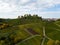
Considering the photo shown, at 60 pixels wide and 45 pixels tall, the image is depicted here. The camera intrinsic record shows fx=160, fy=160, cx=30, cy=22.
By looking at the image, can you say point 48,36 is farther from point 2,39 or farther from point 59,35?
point 2,39

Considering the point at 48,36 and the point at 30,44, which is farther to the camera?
the point at 48,36

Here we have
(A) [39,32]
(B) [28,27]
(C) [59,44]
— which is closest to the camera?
(C) [59,44]

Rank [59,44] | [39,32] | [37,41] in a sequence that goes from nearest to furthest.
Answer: [59,44], [37,41], [39,32]

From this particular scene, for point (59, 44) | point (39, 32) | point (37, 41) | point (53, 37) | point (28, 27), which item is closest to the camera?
point (59, 44)

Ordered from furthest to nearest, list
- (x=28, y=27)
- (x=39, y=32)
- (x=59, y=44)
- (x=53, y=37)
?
(x=28, y=27) → (x=39, y=32) → (x=53, y=37) → (x=59, y=44)

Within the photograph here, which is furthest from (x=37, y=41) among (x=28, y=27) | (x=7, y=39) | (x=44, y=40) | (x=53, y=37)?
(x=28, y=27)

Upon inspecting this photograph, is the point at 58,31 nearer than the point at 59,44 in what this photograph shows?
No

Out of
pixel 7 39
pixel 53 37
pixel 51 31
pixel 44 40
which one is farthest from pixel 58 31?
pixel 7 39

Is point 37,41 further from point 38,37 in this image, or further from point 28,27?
point 28,27
